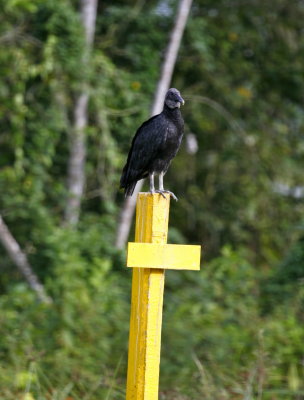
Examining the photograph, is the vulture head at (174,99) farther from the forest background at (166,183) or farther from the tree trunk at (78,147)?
the tree trunk at (78,147)

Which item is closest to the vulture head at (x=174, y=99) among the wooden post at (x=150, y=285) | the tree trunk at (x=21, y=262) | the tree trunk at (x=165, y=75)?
the wooden post at (x=150, y=285)

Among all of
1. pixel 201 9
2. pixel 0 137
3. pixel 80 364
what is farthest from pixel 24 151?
pixel 201 9

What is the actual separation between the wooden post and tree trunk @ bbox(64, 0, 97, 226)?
431 cm

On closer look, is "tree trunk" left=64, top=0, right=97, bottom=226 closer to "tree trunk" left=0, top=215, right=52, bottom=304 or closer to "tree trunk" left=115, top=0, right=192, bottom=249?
"tree trunk" left=115, top=0, right=192, bottom=249

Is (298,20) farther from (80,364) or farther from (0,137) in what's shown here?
(80,364)

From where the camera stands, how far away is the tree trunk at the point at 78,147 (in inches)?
307

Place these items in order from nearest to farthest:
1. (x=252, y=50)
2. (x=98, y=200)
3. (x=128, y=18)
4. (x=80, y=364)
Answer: (x=80, y=364), (x=128, y=18), (x=98, y=200), (x=252, y=50)

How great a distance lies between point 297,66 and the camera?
372 inches

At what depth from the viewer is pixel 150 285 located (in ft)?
11.1

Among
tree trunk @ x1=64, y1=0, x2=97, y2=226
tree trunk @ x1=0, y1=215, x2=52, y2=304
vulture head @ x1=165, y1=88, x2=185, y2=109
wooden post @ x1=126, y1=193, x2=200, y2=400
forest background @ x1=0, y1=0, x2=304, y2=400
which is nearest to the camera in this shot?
wooden post @ x1=126, y1=193, x2=200, y2=400

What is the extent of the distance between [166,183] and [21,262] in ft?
9.81

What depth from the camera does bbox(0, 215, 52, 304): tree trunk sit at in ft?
24.0

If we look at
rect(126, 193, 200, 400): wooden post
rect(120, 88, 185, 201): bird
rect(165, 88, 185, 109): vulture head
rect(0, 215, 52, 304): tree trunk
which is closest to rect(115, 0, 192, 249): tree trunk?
rect(0, 215, 52, 304): tree trunk

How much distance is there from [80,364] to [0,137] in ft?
8.89
